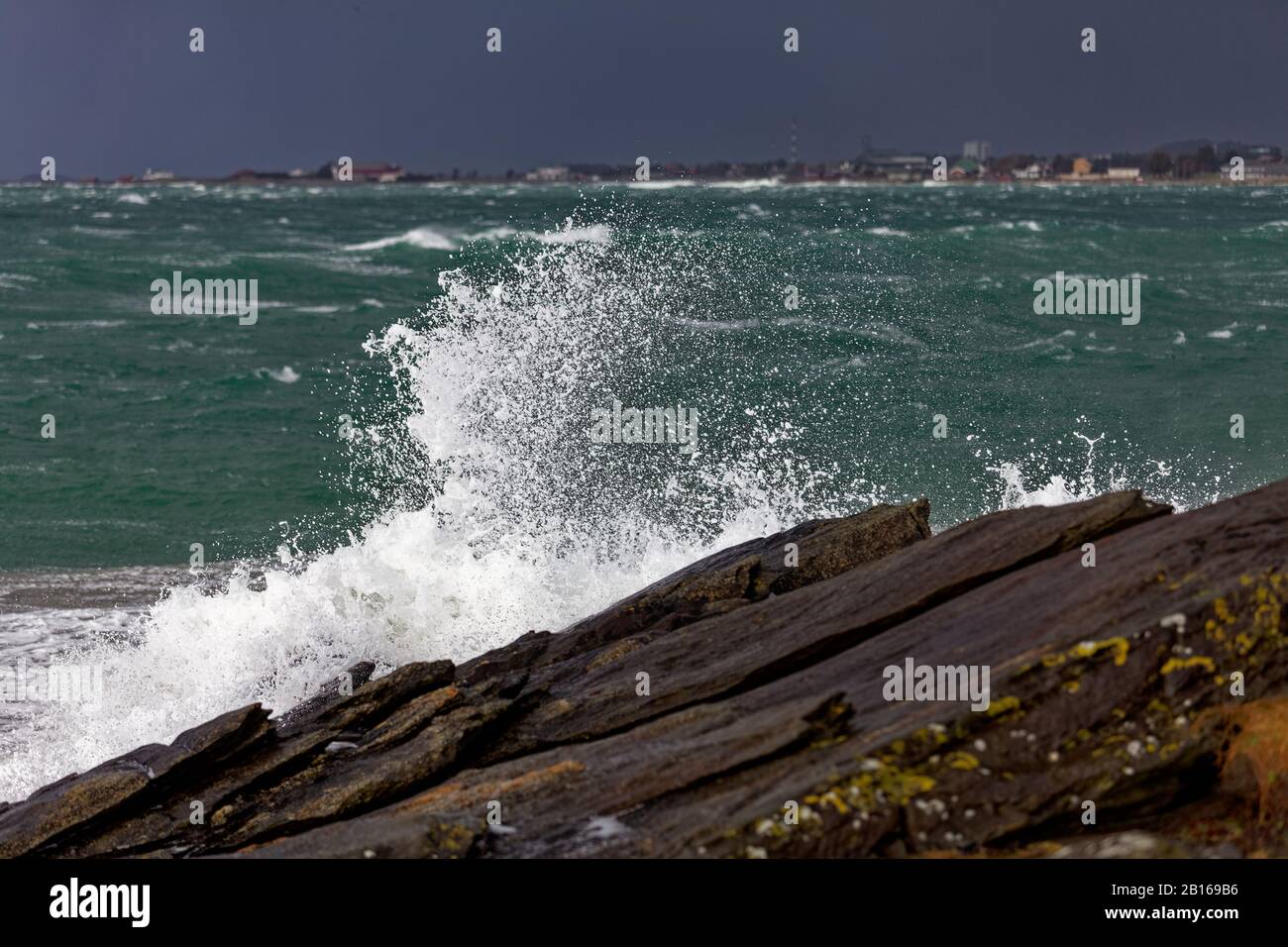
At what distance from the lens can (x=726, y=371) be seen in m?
27.8

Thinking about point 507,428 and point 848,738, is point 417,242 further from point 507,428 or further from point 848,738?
point 848,738

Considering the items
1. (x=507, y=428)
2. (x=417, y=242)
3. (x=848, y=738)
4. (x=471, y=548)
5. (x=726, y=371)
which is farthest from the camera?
(x=417, y=242)

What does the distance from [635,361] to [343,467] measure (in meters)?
6.09

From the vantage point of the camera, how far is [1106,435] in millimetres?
24891

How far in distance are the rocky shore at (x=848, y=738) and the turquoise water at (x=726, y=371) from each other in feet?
36.9

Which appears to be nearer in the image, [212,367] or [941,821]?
[941,821]

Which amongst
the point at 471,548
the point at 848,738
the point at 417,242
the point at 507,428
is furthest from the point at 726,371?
the point at 417,242

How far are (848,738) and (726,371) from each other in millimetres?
22054

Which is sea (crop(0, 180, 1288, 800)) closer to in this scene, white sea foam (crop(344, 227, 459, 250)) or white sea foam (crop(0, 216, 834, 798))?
white sea foam (crop(0, 216, 834, 798))

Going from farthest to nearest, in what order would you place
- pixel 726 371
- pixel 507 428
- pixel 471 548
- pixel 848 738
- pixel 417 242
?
pixel 417 242, pixel 726 371, pixel 507 428, pixel 471 548, pixel 848 738

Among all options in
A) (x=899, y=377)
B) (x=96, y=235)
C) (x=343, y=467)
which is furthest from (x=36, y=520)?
(x=96, y=235)

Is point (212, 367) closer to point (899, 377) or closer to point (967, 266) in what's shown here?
point (899, 377)

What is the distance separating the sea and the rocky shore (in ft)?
11.3

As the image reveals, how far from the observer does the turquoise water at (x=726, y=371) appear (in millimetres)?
21406
